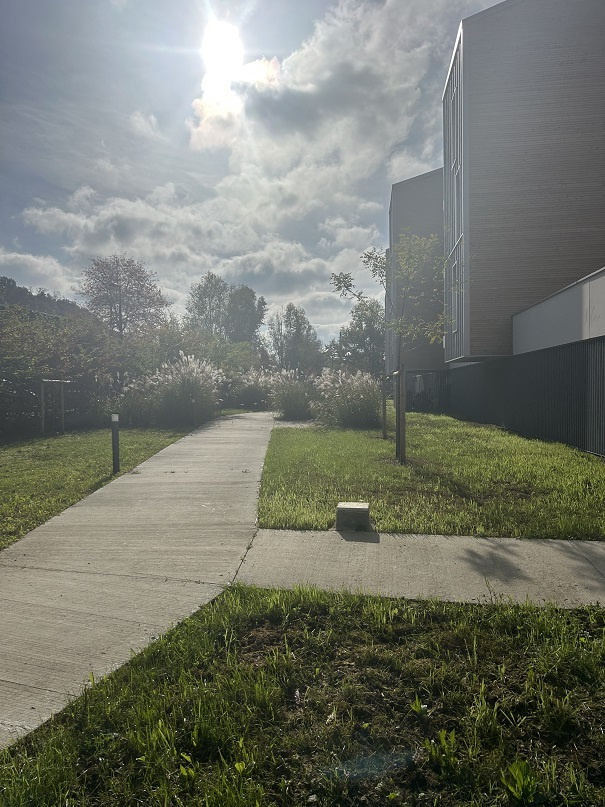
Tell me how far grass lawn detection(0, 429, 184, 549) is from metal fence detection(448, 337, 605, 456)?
869 cm

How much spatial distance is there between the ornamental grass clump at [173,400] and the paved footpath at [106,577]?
1024cm

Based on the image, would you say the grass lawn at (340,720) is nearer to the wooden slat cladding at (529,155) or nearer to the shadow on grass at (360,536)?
the shadow on grass at (360,536)

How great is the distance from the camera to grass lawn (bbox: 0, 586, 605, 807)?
2113mm

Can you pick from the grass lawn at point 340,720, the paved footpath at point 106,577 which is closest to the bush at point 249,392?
the paved footpath at point 106,577

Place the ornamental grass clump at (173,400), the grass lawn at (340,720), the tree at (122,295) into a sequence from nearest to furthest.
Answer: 1. the grass lawn at (340,720)
2. the ornamental grass clump at (173,400)
3. the tree at (122,295)

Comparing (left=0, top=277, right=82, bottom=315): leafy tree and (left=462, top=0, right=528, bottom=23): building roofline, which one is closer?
(left=462, top=0, right=528, bottom=23): building roofline

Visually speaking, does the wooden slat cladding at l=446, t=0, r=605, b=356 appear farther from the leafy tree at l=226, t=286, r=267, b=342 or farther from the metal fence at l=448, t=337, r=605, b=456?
the leafy tree at l=226, t=286, r=267, b=342

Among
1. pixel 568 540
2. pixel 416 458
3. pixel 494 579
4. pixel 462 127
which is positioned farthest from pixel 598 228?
pixel 494 579

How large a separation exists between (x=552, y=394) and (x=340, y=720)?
1223 cm

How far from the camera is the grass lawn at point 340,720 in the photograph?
2113mm

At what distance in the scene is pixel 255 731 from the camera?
246cm

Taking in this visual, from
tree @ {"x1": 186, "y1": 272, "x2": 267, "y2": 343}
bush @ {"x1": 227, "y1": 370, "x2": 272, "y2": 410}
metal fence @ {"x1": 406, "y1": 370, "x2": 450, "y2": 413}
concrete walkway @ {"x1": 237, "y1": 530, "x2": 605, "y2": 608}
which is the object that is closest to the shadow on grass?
concrete walkway @ {"x1": 237, "y1": 530, "x2": 605, "y2": 608}

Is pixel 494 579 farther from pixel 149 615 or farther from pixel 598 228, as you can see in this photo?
pixel 598 228

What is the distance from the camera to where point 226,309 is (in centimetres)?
7588
